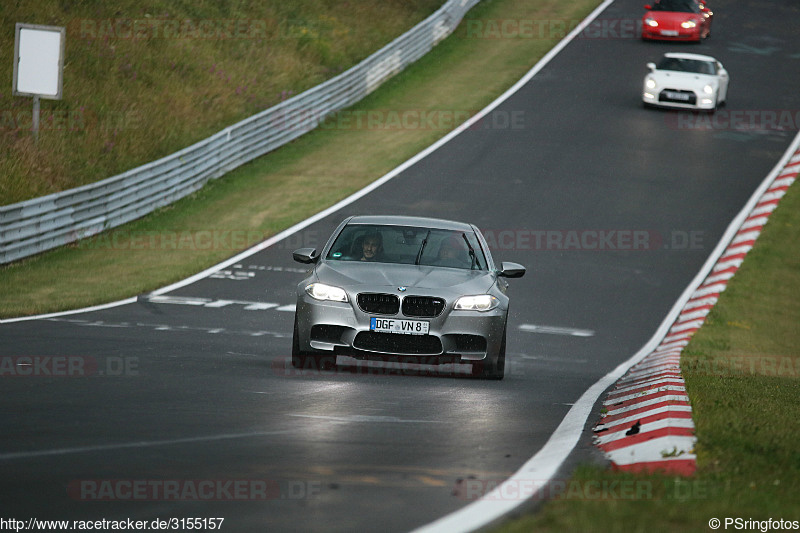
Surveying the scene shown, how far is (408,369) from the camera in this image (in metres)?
12.4

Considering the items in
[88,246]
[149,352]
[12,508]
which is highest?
[12,508]

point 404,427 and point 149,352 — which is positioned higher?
point 404,427

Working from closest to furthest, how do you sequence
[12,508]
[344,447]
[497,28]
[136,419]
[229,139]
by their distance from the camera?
[12,508] < [344,447] < [136,419] < [229,139] < [497,28]

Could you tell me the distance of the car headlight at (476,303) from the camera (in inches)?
444

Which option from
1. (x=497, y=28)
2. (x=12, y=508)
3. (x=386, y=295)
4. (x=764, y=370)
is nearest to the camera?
(x=12, y=508)

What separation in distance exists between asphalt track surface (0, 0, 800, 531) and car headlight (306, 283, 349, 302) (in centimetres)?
71

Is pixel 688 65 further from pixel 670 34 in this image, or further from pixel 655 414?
pixel 655 414

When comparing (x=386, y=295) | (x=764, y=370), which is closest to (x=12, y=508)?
(x=386, y=295)

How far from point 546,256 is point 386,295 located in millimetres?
11001

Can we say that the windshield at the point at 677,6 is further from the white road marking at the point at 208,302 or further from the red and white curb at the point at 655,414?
the white road marking at the point at 208,302

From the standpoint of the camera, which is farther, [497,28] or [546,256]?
[497,28]

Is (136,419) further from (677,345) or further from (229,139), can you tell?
(229,139)

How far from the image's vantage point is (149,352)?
1215 centimetres

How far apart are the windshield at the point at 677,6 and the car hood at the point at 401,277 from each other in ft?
105
